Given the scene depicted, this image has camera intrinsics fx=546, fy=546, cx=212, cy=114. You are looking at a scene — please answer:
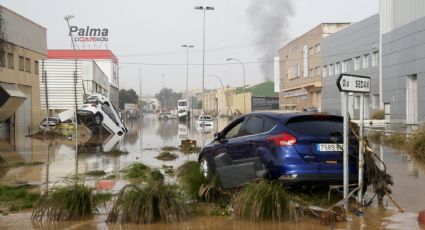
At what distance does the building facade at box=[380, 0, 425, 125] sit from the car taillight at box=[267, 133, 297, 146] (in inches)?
1187

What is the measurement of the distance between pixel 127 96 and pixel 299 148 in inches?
5414

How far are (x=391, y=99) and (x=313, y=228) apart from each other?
39.1 meters

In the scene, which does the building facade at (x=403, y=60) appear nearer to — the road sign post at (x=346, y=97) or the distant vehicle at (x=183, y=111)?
the road sign post at (x=346, y=97)

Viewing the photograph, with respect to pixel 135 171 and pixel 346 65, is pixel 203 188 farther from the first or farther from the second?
pixel 346 65

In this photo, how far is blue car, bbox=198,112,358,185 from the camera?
27.0ft

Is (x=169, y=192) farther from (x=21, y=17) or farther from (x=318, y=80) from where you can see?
(x=318, y=80)

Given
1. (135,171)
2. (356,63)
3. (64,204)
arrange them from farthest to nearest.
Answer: (356,63), (135,171), (64,204)

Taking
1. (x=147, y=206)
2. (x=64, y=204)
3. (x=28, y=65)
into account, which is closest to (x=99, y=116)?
(x=28, y=65)

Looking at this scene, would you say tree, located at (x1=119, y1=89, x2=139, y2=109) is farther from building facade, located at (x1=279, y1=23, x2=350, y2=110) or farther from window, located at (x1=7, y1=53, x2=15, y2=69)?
window, located at (x1=7, y1=53, x2=15, y2=69)

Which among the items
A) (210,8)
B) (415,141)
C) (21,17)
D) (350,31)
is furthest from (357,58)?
(415,141)

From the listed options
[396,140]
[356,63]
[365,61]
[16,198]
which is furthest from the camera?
[356,63]

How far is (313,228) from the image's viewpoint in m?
7.06

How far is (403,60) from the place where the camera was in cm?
4131

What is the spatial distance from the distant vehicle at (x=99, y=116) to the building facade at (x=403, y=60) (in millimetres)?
18890
